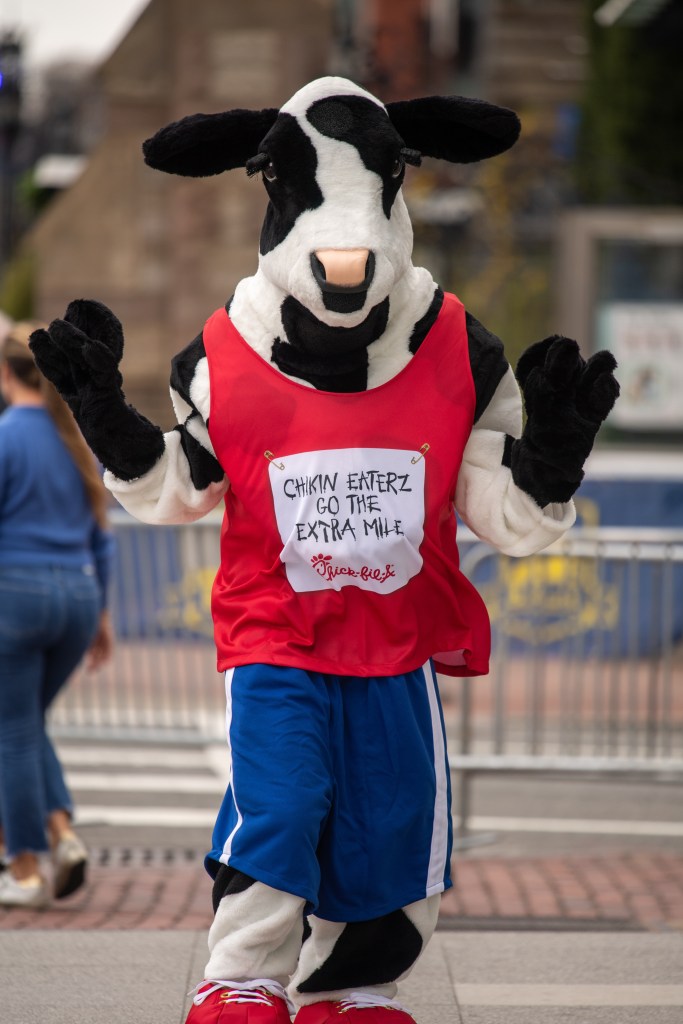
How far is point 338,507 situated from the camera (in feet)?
11.1

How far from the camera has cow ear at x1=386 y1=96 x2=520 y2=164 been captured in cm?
365

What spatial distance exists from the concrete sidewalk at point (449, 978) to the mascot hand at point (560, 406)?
161cm

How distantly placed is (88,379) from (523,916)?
2881 millimetres

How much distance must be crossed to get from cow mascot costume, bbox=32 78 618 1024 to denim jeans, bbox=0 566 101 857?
1.76 meters

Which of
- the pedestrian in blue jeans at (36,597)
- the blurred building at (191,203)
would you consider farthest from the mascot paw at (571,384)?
the blurred building at (191,203)

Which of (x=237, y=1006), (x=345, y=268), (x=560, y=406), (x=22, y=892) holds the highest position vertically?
(x=345, y=268)

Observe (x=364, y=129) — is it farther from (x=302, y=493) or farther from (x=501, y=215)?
(x=501, y=215)

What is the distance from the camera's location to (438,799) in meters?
3.48

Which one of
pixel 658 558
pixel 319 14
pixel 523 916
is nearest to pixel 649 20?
pixel 319 14

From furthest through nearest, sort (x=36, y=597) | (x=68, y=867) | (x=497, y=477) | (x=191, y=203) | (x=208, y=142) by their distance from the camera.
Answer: (x=191, y=203)
(x=68, y=867)
(x=36, y=597)
(x=208, y=142)
(x=497, y=477)

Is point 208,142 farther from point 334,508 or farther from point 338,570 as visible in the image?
point 338,570

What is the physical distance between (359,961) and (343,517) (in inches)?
38.0

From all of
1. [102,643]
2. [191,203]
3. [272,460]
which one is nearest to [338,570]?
[272,460]

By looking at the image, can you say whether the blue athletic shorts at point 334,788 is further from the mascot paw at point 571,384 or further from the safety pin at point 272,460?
the mascot paw at point 571,384
